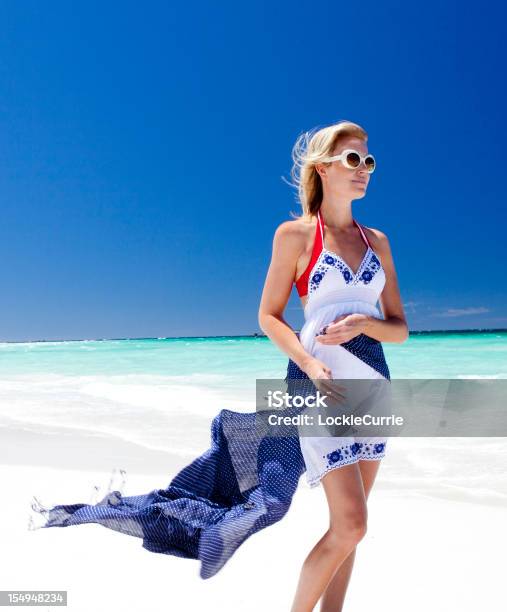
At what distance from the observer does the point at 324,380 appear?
7.92 feet

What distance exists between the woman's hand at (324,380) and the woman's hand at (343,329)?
0.09m

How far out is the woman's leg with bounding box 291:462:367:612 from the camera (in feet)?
7.79

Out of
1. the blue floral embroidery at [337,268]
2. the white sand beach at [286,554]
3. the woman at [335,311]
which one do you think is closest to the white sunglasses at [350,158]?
the woman at [335,311]

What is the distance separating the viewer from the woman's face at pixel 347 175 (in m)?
2.70

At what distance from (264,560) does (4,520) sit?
1861 mm

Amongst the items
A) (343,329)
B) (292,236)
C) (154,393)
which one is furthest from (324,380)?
(154,393)

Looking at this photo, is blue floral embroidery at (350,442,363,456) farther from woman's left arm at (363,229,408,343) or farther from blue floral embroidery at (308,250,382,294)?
blue floral embroidery at (308,250,382,294)

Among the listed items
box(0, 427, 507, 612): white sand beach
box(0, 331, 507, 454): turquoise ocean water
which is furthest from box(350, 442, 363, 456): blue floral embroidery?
box(0, 331, 507, 454): turquoise ocean water

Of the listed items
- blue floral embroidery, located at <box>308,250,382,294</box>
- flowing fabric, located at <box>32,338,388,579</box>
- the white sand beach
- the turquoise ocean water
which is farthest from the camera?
the turquoise ocean water

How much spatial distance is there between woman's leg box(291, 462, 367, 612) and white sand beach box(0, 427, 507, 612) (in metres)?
1.09

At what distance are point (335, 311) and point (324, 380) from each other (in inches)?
12.5

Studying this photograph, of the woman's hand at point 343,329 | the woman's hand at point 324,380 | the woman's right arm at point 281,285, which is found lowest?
the woman's hand at point 324,380

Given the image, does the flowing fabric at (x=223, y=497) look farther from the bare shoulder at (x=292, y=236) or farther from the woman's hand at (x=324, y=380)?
the bare shoulder at (x=292, y=236)

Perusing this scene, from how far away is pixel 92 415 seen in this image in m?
11.0
